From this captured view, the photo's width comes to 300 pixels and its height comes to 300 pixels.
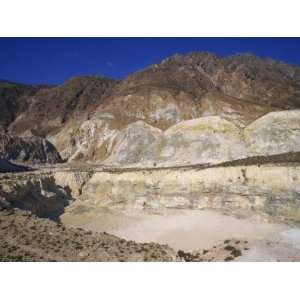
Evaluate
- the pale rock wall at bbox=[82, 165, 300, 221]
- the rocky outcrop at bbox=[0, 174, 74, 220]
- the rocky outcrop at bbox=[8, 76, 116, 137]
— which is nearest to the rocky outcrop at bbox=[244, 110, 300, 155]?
the pale rock wall at bbox=[82, 165, 300, 221]

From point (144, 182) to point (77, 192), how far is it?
29.4 feet

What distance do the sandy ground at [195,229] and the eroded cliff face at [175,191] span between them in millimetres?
1133

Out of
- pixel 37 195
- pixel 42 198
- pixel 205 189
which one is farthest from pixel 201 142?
pixel 37 195

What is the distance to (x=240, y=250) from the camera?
→ 14984 mm

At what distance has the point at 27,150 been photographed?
2283 inches

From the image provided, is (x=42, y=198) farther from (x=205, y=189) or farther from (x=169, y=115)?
(x=169, y=115)

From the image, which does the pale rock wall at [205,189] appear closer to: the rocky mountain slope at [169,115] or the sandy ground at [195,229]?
the sandy ground at [195,229]

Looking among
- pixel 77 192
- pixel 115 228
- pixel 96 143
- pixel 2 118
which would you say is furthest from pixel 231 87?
pixel 2 118

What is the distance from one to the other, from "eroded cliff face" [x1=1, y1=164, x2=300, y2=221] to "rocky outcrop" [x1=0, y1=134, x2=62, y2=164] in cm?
2591

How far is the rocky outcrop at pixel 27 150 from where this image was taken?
179ft

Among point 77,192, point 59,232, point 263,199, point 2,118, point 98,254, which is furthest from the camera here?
point 2,118

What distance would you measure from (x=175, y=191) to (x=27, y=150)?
134ft

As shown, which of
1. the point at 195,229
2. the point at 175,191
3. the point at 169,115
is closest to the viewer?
the point at 195,229
